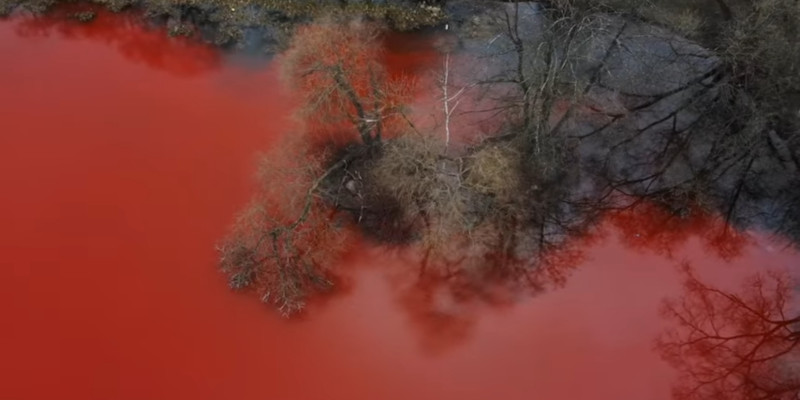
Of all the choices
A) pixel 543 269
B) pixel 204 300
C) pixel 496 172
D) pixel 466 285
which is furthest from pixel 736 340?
pixel 204 300

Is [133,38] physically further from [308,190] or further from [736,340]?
[736,340]

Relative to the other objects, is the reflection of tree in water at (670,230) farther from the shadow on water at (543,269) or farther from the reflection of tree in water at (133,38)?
the reflection of tree in water at (133,38)

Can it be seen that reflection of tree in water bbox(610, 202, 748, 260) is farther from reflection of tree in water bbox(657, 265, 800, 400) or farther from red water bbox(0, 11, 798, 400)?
reflection of tree in water bbox(657, 265, 800, 400)

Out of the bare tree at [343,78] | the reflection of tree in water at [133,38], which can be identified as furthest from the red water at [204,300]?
the reflection of tree in water at [133,38]

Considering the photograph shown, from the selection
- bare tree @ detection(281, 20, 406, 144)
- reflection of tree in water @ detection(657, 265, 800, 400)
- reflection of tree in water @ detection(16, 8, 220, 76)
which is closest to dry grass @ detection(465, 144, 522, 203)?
bare tree @ detection(281, 20, 406, 144)

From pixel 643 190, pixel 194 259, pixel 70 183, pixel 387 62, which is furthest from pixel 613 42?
pixel 70 183
